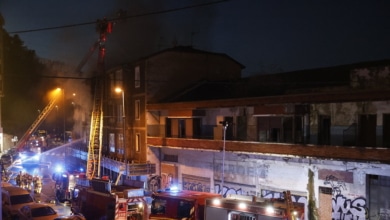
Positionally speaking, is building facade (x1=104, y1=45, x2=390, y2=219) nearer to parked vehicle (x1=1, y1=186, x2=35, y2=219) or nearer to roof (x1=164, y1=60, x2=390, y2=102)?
roof (x1=164, y1=60, x2=390, y2=102)

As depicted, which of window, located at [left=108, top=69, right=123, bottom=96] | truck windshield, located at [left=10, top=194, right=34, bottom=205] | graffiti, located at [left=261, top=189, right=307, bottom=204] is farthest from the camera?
window, located at [left=108, top=69, right=123, bottom=96]

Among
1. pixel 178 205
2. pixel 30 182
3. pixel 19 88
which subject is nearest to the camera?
pixel 178 205

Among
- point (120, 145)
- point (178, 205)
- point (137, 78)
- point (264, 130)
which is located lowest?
point (178, 205)

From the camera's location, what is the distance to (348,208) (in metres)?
19.8

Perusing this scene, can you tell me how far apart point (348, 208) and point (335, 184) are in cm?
132

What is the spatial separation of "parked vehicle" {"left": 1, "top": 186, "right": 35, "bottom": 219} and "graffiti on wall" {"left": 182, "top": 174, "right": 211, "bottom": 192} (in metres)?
11.1

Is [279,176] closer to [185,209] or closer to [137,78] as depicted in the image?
[185,209]

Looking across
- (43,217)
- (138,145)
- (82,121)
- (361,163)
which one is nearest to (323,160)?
(361,163)

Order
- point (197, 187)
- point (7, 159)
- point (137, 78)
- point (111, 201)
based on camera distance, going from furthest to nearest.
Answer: point (7, 159) → point (137, 78) → point (197, 187) → point (111, 201)

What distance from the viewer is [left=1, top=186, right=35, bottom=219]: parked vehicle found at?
21605 mm

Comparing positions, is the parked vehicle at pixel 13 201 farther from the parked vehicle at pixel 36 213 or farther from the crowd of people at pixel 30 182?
the crowd of people at pixel 30 182

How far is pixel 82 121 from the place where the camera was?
174 ft

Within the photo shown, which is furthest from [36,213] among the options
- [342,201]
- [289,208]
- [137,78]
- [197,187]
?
[137,78]

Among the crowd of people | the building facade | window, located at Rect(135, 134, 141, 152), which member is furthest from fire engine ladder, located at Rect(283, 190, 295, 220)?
window, located at Rect(135, 134, 141, 152)
